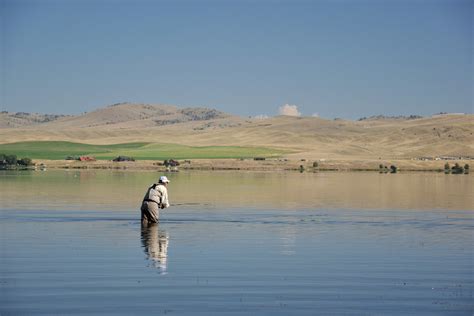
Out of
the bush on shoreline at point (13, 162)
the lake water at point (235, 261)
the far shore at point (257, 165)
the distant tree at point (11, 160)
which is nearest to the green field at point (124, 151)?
the far shore at point (257, 165)

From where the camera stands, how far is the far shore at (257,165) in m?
117

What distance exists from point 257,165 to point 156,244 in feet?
320

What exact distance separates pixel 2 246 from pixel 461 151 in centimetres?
15266

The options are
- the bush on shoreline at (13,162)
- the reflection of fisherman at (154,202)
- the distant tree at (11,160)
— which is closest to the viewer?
the reflection of fisherman at (154,202)

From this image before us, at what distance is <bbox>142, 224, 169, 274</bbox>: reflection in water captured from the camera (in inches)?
820

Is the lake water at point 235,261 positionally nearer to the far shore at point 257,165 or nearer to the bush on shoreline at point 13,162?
the bush on shoreline at point 13,162

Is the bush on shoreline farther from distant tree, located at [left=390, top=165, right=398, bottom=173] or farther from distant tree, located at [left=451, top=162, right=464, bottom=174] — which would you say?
distant tree, located at [left=451, top=162, right=464, bottom=174]

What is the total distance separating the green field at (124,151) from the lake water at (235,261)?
103000 mm

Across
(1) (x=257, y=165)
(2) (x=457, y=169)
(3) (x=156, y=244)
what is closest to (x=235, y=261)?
(3) (x=156, y=244)

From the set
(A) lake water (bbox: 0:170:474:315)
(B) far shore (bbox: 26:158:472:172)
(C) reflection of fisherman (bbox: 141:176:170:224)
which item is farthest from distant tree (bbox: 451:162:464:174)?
(C) reflection of fisherman (bbox: 141:176:170:224)

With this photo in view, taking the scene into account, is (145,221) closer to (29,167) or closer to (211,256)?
(211,256)

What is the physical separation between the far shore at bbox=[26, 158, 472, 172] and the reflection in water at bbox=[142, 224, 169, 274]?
85162 mm

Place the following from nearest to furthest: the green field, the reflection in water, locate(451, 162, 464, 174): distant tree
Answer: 1. the reflection in water
2. locate(451, 162, 464, 174): distant tree
3. the green field

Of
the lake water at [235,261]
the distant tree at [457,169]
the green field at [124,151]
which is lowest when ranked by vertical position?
the lake water at [235,261]
